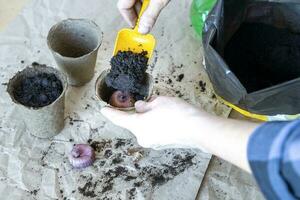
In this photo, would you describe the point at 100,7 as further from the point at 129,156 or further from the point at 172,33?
the point at 129,156

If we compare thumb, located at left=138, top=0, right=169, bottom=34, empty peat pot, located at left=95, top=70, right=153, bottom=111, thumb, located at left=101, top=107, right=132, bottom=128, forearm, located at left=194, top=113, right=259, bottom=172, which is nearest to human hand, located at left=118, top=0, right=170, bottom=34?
thumb, located at left=138, top=0, right=169, bottom=34

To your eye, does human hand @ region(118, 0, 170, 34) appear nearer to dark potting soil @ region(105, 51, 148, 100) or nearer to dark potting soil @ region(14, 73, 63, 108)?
dark potting soil @ region(105, 51, 148, 100)

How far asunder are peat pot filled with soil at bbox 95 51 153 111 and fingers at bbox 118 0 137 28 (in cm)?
11

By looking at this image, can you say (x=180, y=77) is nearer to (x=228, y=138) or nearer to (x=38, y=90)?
(x=38, y=90)

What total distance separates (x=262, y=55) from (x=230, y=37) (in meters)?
0.09

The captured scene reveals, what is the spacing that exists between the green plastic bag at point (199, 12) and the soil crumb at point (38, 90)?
0.47 meters

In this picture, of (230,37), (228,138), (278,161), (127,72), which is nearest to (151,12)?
(127,72)

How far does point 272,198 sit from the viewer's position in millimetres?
523

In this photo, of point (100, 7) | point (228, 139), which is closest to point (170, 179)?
point (228, 139)

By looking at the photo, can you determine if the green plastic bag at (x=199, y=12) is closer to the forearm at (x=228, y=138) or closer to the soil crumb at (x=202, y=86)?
the soil crumb at (x=202, y=86)

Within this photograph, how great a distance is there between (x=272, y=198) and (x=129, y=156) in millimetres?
516

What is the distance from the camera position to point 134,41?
101 cm

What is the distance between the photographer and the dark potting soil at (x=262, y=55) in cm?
102

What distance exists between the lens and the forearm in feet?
1.97
